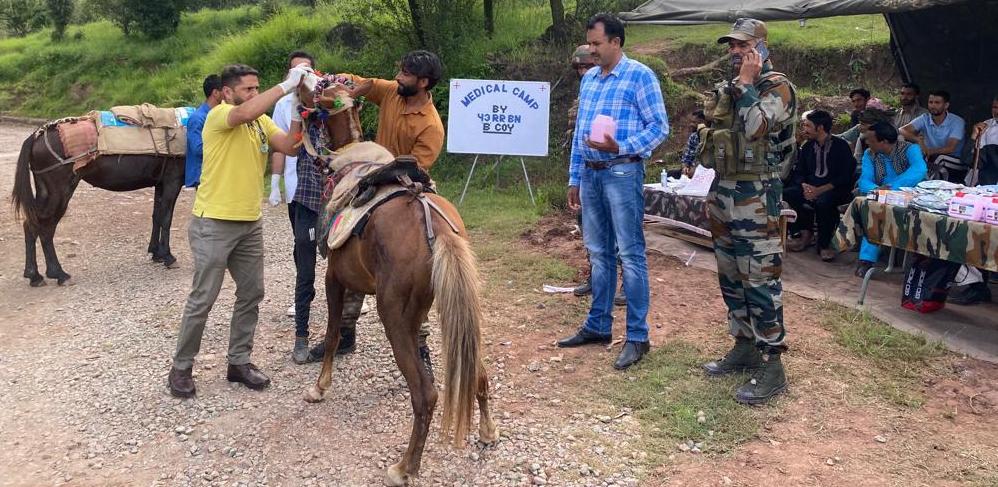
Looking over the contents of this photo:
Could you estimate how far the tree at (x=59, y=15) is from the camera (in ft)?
79.8

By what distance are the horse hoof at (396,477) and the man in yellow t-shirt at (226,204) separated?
1639 mm

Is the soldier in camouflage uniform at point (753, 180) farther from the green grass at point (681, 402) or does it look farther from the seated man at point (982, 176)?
the seated man at point (982, 176)

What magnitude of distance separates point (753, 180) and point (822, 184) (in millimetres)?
3779

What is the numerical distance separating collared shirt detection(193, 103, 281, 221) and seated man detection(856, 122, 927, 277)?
5.09 metres

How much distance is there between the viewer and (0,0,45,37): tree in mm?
28359

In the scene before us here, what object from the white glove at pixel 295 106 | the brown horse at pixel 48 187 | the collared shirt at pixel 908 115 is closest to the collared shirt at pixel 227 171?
the white glove at pixel 295 106

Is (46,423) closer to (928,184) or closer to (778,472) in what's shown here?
(778,472)

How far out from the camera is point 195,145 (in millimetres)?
7289

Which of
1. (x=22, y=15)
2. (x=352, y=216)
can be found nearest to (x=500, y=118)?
(x=352, y=216)

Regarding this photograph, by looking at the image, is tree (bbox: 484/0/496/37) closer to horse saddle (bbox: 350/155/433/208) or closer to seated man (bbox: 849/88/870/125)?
seated man (bbox: 849/88/870/125)

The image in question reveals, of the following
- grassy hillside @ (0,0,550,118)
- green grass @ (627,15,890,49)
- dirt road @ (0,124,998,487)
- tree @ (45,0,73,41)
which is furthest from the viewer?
tree @ (45,0,73,41)

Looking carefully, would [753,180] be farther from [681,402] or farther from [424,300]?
[424,300]

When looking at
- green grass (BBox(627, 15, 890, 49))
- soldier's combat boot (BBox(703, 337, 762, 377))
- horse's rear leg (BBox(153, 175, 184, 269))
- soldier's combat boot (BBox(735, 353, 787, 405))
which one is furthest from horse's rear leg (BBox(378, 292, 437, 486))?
green grass (BBox(627, 15, 890, 49))

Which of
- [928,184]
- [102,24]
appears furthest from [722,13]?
[102,24]
